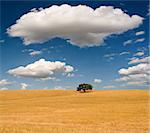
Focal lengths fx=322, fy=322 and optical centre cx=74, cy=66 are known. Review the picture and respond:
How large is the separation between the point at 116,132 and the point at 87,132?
2506 mm

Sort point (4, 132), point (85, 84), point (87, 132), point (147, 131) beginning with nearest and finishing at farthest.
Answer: point (4, 132), point (87, 132), point (147, 131), point (85, 84)

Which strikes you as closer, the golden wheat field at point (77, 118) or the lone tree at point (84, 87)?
the golden wheat field at point (77, 118)

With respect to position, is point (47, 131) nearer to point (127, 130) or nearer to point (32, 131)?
point (32, 131)

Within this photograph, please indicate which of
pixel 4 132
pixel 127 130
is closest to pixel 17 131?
pixel 4 132

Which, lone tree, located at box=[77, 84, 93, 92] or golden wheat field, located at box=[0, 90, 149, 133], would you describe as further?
lone tree, located at box=[77, 84, 93, 92]

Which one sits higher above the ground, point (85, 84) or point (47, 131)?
point (85, 84)

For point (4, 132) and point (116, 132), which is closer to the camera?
point (4, 132)

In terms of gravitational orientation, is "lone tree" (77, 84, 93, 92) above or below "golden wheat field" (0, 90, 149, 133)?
above

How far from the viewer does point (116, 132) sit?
87.5ft

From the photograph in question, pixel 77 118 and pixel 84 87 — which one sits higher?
pixel 84 87

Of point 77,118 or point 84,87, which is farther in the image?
point 84,87

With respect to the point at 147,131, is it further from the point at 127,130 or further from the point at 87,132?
the point at 87,132

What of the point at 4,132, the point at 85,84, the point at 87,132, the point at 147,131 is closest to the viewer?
the point at 4,132

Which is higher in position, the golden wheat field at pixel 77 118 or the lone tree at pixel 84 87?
the lone tree at pixel 84 87
